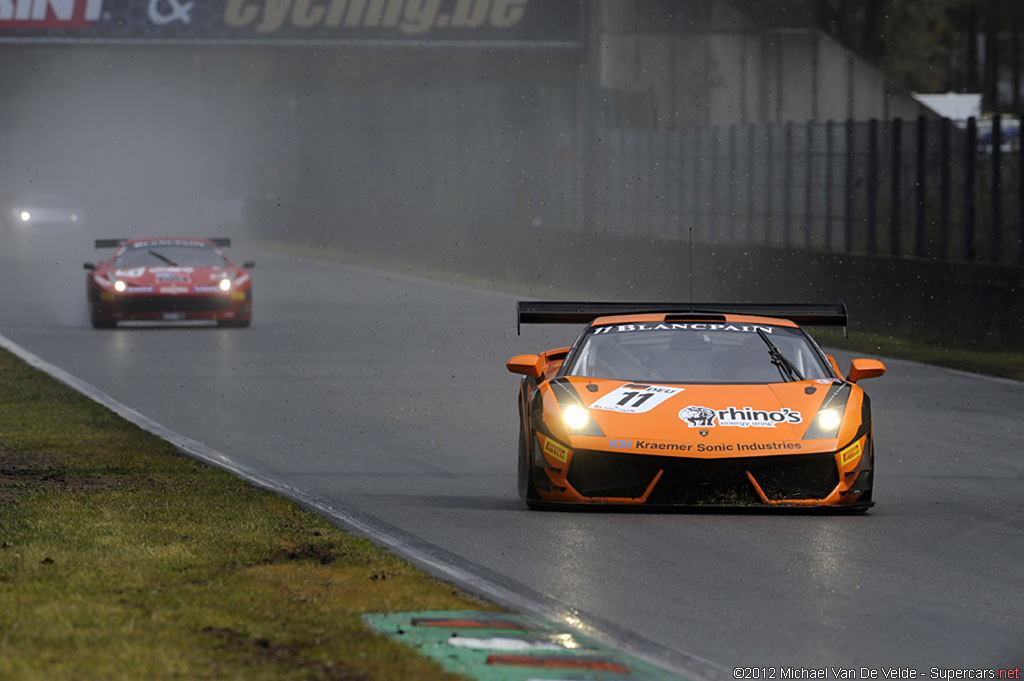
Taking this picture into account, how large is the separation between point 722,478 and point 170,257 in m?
16.9

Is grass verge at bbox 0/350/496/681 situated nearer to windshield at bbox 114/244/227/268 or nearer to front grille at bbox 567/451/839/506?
front grille at bbox 567/451/839/506

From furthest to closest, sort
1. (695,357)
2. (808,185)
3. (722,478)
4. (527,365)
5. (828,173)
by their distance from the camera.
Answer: (808,185) < (828,173) < (695,357) < (527,365) < (722,478)

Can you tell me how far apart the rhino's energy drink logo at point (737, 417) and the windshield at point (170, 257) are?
16237 mm

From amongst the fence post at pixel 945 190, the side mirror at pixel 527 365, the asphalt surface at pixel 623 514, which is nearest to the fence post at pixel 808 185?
the asphalt surface at pixel 623 514

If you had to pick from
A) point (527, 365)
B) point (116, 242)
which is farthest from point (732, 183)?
point (527, 365)

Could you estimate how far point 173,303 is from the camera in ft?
80.5

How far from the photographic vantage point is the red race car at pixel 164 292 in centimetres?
2434

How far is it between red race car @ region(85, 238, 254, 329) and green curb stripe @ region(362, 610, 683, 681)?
18.0 metres

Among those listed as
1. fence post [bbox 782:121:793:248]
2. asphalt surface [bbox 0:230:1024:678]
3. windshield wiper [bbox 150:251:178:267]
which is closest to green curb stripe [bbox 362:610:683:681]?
asphalt surface [bbox 0:230:1024:678]

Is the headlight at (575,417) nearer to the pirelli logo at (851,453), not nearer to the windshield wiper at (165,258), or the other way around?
the pirelli logo at (851,453)

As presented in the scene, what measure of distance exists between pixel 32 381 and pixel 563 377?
845cm

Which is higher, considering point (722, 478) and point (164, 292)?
point (722, 478)

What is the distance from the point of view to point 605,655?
20.7 ft

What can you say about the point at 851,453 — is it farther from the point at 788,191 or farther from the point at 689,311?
the point at 788,191
